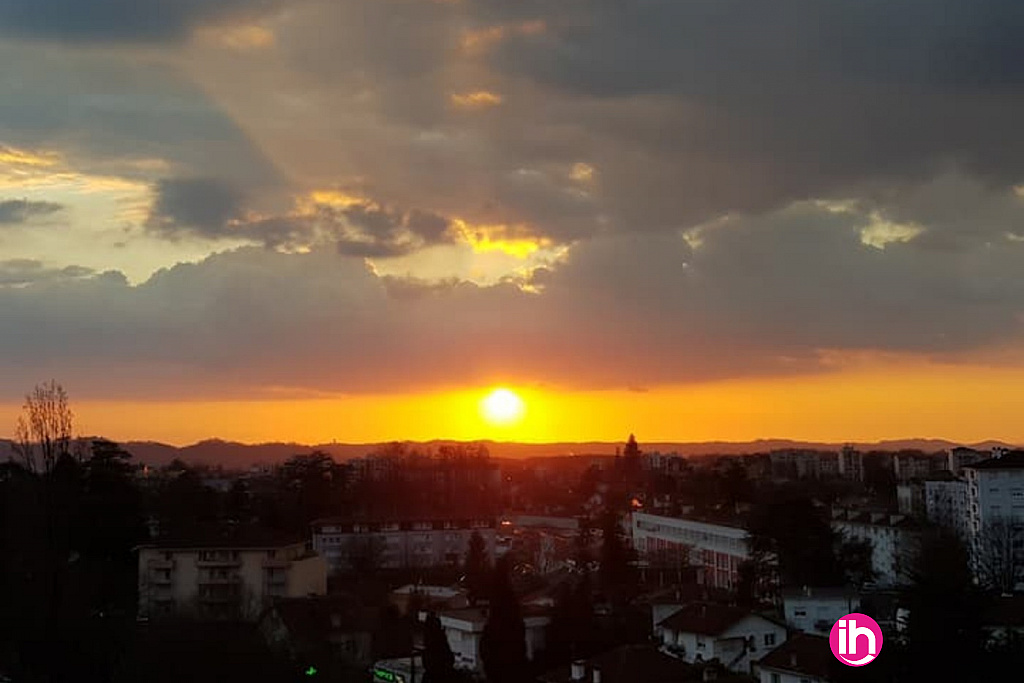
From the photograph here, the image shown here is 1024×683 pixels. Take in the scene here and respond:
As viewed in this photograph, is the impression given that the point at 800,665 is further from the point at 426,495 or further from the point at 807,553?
the point at 426,495

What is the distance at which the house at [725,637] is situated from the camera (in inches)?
1272

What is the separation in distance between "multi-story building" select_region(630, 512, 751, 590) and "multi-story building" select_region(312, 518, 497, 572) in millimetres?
10767

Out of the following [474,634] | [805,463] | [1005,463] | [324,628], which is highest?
[1005,463]

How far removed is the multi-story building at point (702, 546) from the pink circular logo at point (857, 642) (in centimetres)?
3229

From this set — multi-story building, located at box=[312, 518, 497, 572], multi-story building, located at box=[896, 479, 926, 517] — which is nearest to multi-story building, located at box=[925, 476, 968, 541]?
multi-story building, located at box=[896, 479, 926, 517]

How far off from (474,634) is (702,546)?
98.8ft

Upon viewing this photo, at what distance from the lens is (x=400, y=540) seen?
6762 cm

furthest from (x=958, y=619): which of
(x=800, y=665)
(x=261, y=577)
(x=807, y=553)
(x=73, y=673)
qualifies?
(x=261, y=577)

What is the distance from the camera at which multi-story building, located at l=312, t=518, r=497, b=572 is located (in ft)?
207

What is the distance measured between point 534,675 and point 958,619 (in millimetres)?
18311

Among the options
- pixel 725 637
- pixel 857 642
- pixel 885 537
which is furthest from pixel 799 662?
pixel 885 537

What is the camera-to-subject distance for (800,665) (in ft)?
87.3

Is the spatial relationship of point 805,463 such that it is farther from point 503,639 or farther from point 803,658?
point 803,658

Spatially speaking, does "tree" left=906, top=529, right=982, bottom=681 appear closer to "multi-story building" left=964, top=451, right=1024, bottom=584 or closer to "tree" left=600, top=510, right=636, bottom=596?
"tree" left=600, top=510, right=636, bottom=596
